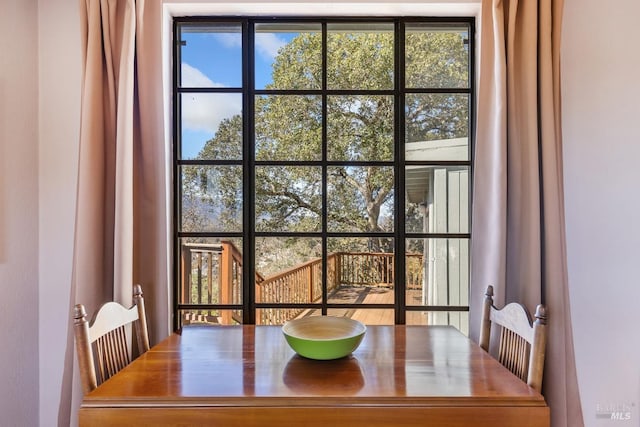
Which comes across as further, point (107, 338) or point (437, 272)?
point (437, 272)

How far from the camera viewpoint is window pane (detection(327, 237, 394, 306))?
193 centimetres

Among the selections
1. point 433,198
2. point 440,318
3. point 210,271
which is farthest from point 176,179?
point 440,318

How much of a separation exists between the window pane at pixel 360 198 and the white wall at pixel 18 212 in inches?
57.8

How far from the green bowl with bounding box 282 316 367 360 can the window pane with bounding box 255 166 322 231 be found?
1.95 ft

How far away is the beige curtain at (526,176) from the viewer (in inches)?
59.3

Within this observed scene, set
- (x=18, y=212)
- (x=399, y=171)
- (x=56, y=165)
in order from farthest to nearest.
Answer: (x=399, y=171), (x=56, y=165), (x=18, y=212)

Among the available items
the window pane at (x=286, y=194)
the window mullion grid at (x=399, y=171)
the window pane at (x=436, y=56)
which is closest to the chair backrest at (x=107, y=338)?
the window pane at (x=286, y=194)

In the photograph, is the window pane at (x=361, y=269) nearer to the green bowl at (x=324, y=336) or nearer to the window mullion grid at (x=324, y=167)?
the window mullion grid at (x=324, y=167)

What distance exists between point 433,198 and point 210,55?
143 centimetres

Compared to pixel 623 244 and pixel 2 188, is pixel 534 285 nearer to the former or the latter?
pixel 623 244

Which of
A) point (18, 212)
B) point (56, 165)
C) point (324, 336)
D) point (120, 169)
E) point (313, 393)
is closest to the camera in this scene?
point (313, 393)

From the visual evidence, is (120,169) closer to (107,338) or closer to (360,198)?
(107,338)

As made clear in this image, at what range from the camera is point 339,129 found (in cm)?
192

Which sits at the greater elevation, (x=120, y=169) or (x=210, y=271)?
(x=120, y=169)
